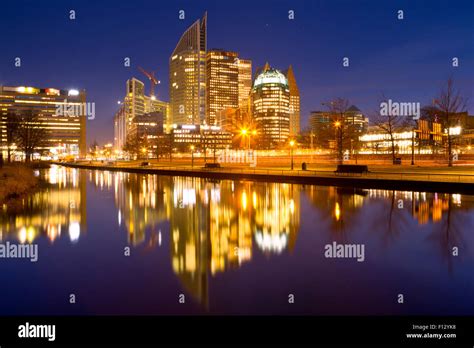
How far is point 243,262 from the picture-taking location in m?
10.3

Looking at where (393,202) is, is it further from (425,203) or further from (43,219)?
(43,219)

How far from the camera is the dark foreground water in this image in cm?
784

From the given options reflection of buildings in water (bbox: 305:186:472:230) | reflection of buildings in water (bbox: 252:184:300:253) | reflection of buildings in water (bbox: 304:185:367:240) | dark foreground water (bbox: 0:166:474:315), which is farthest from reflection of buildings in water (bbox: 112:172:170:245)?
reflection of buildings in water (bbox: 305:186:472:230)

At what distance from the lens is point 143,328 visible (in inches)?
271

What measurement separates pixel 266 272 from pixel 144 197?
17551mm

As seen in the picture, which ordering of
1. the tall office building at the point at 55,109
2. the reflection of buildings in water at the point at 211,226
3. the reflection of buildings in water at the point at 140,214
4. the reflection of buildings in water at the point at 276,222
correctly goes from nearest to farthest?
1. the reflection of buildings in water at the point at 211,226
2. the reflection of buildings in water at the point at 276,222
3. the reflection of buildings in water at the point at 140,214
4. the tall office building at the point at 55,109

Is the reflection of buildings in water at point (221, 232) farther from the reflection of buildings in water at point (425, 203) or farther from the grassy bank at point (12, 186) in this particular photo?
the grassy bank at point (12, 186)

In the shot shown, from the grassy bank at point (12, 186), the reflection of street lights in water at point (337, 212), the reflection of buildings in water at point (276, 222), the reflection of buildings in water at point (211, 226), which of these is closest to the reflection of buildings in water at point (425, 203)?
the reflection of street lights in water at point (337, 212)

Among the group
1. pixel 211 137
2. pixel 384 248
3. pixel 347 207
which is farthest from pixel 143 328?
pixel 211 137

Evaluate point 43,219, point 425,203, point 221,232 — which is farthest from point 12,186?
point 425,203

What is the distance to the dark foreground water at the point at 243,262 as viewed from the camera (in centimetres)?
784

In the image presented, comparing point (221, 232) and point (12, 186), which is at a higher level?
point (12, 186)

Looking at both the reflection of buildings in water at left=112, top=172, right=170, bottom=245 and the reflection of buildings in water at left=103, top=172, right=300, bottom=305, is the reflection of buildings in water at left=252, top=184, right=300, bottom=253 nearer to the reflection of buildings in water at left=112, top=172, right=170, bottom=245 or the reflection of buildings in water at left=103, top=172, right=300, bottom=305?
the reflection of buildings in water at left=103, top=172, right=300, bottom=305

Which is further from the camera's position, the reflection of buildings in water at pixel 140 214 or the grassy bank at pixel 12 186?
the grassy bank at pixel 12 186
